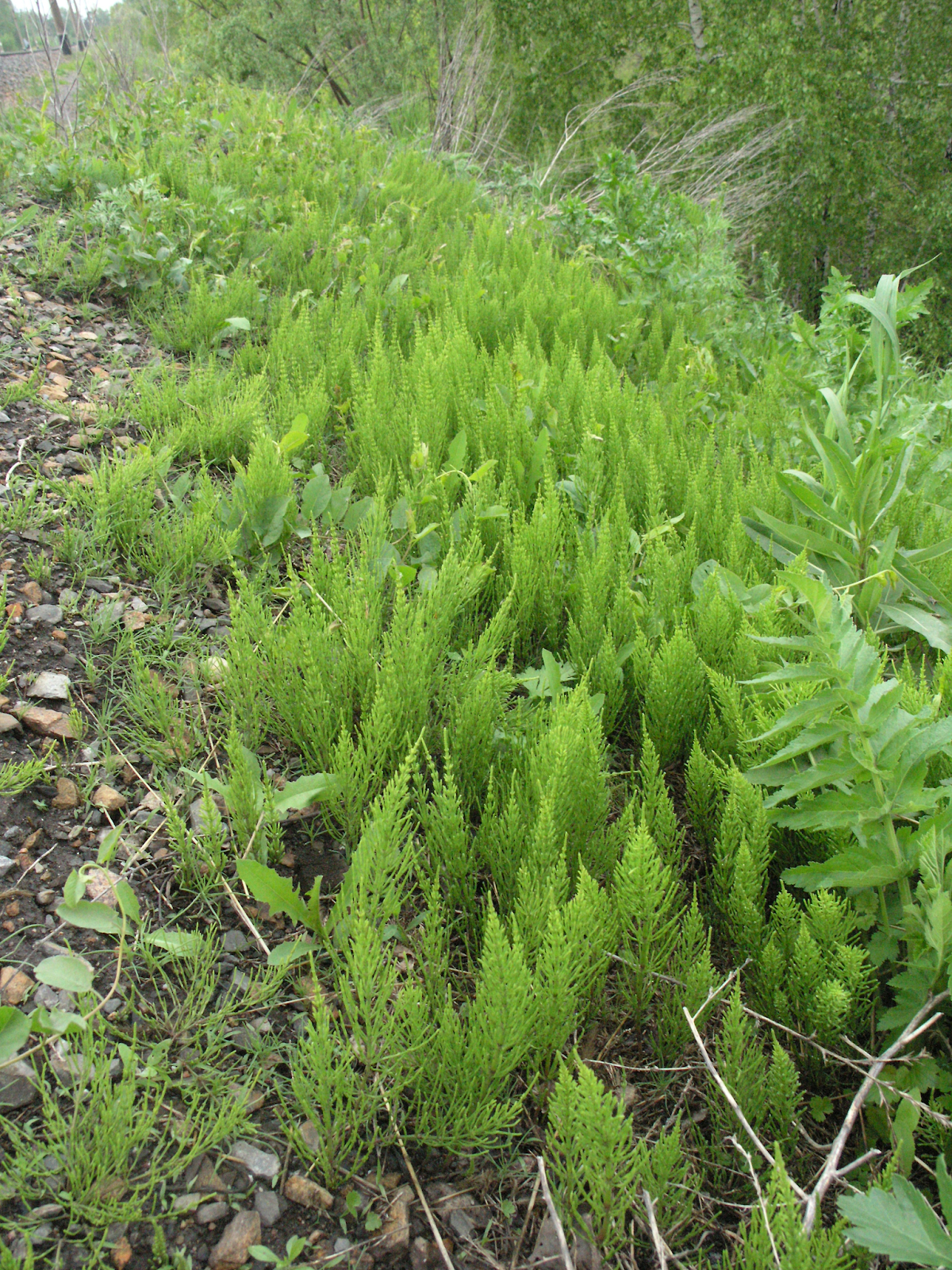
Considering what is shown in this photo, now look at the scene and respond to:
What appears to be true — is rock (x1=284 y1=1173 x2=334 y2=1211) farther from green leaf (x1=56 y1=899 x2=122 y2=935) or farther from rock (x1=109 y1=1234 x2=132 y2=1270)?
green leaf (x1=56 y1=899 x2=122 y2=935)

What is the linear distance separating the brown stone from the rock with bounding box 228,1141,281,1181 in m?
0.66

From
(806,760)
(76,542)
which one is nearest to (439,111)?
(76,542)

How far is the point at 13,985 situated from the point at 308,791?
0.53m

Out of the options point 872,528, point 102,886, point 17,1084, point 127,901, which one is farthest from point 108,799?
point 872,528

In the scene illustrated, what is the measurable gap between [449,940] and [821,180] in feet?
42.9

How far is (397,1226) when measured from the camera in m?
1.09

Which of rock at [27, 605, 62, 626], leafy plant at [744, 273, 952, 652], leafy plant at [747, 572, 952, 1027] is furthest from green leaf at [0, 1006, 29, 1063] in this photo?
leafy plant at [744, 273, 952, 652]

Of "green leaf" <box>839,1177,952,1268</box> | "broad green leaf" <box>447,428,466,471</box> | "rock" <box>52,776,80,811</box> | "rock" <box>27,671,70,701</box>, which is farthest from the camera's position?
"broad green leaf" <box>447,428,466,471</box>

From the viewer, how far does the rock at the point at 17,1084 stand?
1.10m

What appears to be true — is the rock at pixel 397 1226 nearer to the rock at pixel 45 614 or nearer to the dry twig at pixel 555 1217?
the dry twig at pixel 555 1217

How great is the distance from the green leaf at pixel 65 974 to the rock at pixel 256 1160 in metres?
0.31

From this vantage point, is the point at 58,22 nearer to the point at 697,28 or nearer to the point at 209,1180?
the point at 209,1180

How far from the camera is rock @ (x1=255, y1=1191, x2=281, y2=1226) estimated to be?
3.50 ft

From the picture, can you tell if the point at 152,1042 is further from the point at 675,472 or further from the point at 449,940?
the point at 675,472
